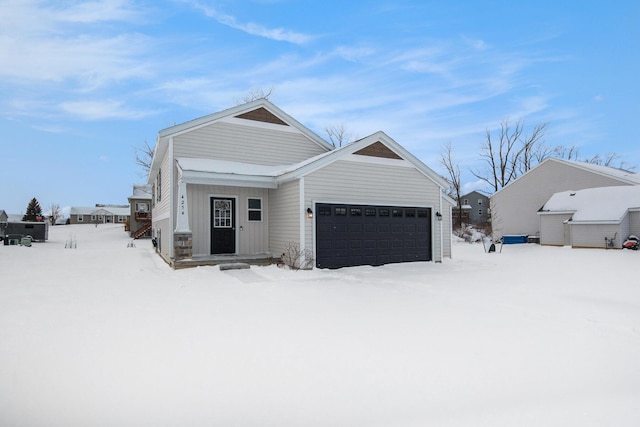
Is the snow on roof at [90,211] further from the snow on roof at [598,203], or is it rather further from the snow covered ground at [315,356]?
Answer: the snow on roof at [598,203]

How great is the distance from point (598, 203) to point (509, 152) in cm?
2039

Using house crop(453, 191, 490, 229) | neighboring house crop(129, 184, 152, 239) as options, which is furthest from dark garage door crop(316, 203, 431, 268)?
house crop(453, 191, 490, 229)

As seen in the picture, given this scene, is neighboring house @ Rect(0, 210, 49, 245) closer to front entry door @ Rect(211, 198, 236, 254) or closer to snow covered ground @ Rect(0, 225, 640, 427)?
front entry door @ Rect(211, 198, 236, 254)

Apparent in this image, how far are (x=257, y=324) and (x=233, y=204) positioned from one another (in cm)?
778

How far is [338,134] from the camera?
34.2m

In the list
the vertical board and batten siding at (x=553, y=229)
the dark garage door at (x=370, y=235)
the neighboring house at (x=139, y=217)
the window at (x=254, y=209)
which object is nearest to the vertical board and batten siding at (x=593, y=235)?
the vertical board and batten siding at (x=553, y=229)

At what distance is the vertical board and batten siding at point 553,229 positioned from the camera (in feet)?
67.2

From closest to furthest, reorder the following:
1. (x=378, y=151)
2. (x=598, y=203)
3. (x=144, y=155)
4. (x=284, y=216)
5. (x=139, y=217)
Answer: (x=284, y=216) → (x=378, y=151) → (x=598, y=203) → (x=139, y=217) → (x=144, y=155)

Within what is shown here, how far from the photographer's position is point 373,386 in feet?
10.9

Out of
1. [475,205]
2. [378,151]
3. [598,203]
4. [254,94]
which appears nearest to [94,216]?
[254,94]

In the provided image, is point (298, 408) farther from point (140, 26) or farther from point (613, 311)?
point (140, 26)

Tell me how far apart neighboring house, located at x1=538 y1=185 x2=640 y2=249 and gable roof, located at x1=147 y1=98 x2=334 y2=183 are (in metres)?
14.9

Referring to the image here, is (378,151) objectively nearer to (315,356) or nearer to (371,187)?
(371,187)

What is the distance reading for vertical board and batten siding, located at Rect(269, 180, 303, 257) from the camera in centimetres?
1083
